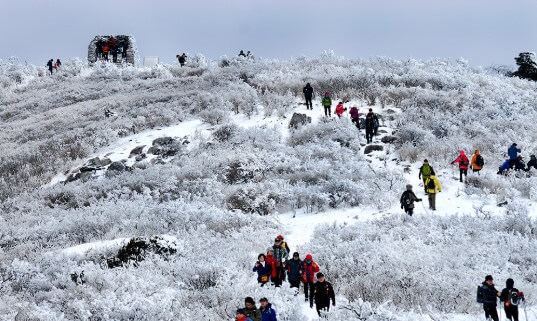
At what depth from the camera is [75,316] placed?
9500mm

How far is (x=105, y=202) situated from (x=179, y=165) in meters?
4.20

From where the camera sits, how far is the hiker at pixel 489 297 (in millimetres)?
8656

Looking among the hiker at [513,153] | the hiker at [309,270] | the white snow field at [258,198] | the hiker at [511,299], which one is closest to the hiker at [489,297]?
the hiker at [511,299]

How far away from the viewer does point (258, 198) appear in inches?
658

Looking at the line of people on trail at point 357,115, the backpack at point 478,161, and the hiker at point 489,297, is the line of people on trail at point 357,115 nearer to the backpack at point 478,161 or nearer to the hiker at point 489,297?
the backpack at point 478,161

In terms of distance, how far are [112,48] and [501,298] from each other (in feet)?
141

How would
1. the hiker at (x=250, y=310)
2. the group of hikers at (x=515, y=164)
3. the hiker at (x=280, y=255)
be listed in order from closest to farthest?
the hiker at (x=250, y=310), the hiker at (x=280, y=255), the group of hikers at (x=515, y=164)

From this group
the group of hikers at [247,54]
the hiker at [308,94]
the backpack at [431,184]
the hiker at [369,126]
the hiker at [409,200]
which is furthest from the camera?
the group of hikers at [247,54]

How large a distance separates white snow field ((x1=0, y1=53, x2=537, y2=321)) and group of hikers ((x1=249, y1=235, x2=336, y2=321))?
1.20ft

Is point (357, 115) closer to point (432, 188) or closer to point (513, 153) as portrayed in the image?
point (513, 153)

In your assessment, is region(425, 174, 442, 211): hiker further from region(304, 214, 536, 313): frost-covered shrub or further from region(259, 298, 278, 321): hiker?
region(259, 298, 278, 321): hiker

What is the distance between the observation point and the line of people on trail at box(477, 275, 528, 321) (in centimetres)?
845

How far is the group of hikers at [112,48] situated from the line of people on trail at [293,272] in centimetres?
3916

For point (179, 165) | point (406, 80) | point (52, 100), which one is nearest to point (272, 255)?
point (179, 165)
